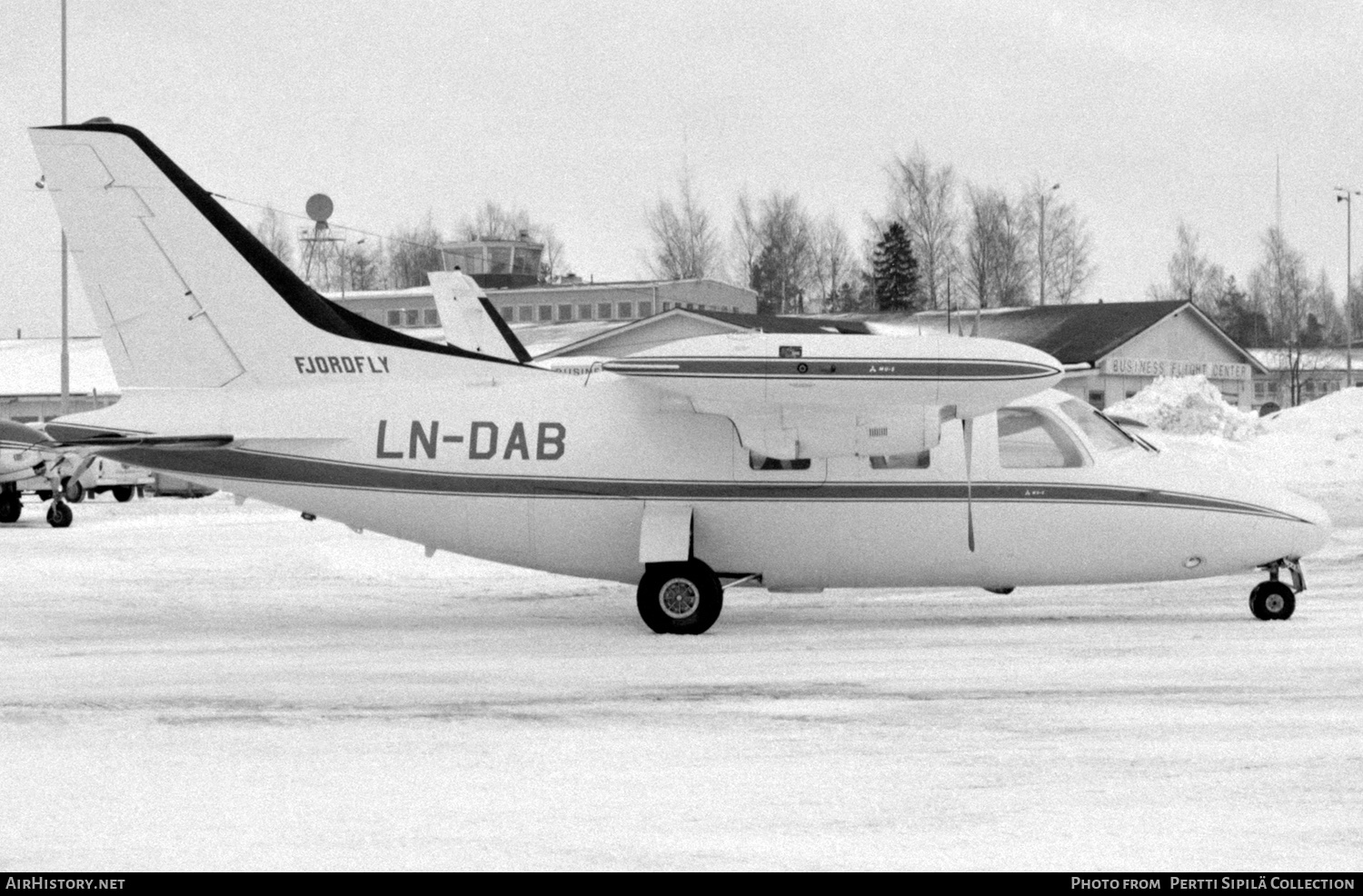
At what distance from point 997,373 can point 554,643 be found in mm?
4320

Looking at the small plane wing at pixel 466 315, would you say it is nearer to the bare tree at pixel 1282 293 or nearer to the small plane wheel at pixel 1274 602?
the small plane wheel at pixel 1274 602

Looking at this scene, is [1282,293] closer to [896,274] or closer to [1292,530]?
[896,274]

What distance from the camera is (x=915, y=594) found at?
17.6m

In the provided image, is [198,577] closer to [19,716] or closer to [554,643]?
[554,643]

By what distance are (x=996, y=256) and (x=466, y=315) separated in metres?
58.6

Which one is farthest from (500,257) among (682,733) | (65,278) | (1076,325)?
(682,733)

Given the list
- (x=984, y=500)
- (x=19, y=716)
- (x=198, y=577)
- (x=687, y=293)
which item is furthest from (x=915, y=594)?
(x=687, y=293)

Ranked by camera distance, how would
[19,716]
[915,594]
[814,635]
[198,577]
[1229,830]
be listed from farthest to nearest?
[198,577] → [915,594] → [814,635] → [19,716] → [1229,830]

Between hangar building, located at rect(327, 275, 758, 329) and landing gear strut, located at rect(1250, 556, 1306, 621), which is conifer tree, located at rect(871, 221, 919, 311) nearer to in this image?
hangar building, located at rect(327, 275, 758, 329)

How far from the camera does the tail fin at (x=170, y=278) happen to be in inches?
565

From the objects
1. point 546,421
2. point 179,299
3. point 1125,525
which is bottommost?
point 1125,525

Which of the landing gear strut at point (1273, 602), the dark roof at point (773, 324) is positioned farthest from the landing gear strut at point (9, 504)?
the landing gear strut at point (1273, 602)

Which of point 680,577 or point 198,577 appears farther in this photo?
point 198,577

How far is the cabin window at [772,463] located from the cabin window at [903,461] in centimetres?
64
